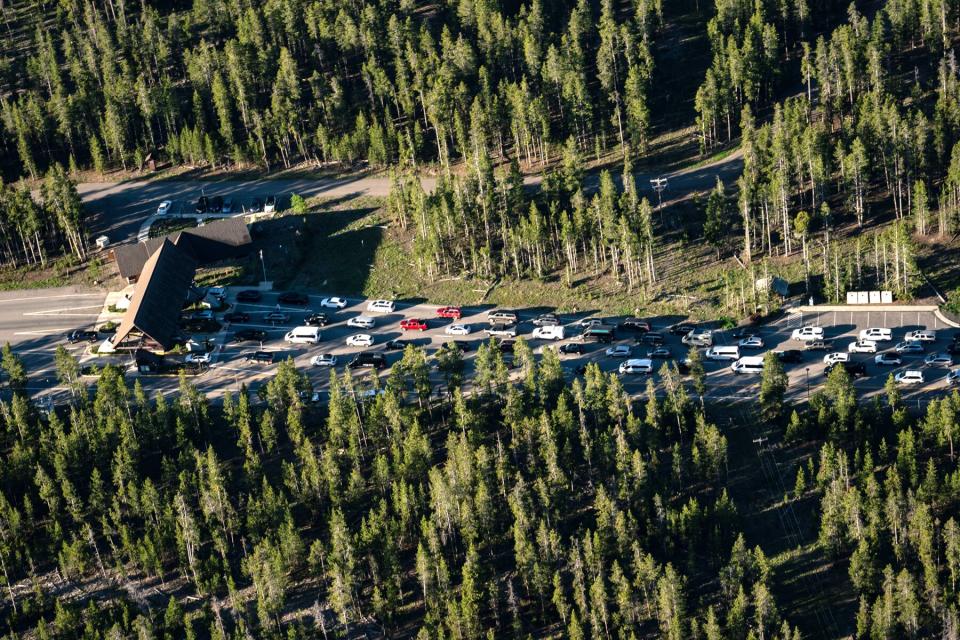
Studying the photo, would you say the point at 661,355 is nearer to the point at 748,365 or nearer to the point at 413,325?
the point at 748,365

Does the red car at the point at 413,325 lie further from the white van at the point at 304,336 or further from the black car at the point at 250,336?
the black car at the point at 250,336

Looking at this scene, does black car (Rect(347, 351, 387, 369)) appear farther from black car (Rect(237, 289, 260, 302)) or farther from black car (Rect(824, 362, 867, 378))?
black car (Rect(824, 362, 867, 378))

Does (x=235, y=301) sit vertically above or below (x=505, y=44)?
below

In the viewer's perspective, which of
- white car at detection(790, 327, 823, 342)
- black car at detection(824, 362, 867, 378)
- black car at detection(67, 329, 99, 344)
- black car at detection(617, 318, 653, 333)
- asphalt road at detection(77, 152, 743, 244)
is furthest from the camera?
asphalt road at detection(77, 152, 743, 244)

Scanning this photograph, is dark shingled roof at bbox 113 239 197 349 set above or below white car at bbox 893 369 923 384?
above

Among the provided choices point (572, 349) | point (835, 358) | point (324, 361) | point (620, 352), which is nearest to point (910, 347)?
point (835, 358)

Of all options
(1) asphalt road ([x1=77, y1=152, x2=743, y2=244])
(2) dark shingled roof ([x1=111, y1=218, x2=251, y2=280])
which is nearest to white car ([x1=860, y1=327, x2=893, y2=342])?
(1) asphalt road ([x1=77, y1=152, x2=743, y2=244])

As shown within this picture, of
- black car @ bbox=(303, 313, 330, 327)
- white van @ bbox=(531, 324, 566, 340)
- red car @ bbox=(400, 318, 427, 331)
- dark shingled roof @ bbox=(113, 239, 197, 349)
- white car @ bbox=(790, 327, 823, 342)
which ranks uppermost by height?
dark shingled roof @ bbox=(113, 239, 197, 349)

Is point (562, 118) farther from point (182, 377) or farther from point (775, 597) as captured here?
point (775, 597)

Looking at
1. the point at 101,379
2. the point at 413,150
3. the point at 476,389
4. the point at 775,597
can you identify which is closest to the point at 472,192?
the point at 413,150
